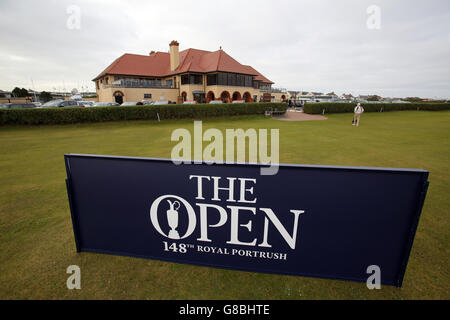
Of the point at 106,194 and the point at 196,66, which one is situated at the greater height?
the point at 196,66

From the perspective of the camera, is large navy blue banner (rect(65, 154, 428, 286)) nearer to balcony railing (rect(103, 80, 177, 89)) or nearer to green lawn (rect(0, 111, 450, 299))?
green lawn (rect(0, 111, 450, 299))

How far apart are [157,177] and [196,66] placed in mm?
41759

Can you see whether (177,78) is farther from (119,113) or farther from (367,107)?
(367,107)

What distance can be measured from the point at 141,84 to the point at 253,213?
41.3m

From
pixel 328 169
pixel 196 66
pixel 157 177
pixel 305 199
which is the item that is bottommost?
pixel 305 199

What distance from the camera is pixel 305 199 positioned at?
2.67 meters

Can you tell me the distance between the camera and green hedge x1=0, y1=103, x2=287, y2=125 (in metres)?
17.3

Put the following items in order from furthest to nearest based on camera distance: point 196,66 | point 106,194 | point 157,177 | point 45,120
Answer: point 196,66
point 45,120
point 106,194
point 157,177

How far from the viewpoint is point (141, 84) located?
3862 centimetres

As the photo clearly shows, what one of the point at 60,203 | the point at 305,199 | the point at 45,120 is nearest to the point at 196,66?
the point at 45,120

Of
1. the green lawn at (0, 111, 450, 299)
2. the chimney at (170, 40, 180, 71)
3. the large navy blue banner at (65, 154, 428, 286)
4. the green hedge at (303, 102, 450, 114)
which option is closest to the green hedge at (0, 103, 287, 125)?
the green hedge at (303, 102, 450, 114)

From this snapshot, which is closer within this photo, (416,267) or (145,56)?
(416,267)

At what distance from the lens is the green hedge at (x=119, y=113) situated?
56.8 ft

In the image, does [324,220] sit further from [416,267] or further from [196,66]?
[196,66]
